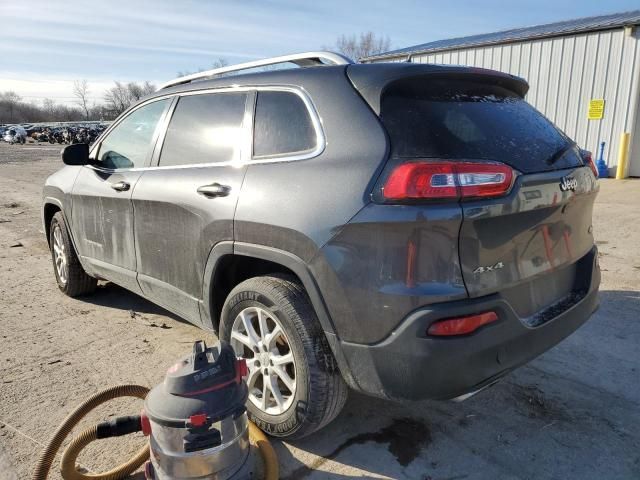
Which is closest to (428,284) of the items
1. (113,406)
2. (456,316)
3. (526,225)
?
(456,316)

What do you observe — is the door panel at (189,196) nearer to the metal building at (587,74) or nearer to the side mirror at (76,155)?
the side mirror at (76,155)

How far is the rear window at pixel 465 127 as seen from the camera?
2121 mm

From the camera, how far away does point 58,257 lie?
4.99 meters

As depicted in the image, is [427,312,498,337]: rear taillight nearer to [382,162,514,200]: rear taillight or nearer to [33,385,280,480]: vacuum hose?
[382,162,514,200]: rear taillight

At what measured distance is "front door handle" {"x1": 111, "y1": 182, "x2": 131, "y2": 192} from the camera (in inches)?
141

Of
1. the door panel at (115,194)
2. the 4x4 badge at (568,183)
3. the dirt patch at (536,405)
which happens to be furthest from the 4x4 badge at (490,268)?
the door panel at (115,194)

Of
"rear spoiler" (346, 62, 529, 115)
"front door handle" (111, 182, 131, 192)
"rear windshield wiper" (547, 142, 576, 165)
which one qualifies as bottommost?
"front door handle" (111, 182, 131, 192)

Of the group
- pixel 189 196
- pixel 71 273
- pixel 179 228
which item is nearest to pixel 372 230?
pixel 189 196

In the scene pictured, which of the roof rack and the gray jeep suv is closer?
the gray jeep suv

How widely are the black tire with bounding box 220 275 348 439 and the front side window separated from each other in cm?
165

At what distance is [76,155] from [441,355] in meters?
3.39

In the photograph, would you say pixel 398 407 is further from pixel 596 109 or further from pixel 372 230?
pixel 596 109

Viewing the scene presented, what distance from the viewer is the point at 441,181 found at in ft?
6.55

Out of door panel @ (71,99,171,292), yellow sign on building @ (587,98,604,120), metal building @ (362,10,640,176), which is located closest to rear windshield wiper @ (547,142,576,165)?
door panel @ (71,99,171,292)
